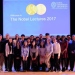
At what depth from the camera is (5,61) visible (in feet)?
38.3

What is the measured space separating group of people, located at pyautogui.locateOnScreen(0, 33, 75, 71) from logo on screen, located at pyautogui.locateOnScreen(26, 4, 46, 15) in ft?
7.59

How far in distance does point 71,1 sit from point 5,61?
15.4 feet

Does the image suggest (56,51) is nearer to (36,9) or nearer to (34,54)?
(34,54)

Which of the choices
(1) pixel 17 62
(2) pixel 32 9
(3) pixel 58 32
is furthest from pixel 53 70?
(2) pixel 32 9

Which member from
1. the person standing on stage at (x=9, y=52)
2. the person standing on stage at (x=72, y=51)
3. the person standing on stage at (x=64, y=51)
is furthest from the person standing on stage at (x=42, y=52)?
the person standing on stage at (x=9, y=52)

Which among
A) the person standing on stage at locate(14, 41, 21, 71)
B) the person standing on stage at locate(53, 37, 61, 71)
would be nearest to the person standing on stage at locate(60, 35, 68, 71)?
the person standing on stage at locate(53, 37, 61, 71)

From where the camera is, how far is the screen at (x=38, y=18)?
1357 cm

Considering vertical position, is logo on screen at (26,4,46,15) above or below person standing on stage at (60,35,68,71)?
above

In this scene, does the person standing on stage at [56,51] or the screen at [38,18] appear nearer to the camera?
the person standing on stage at [56,51]

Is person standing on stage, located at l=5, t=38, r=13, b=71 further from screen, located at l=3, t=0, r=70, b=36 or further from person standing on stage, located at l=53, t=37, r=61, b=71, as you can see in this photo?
screen, located at l=3, t=0, r=70, b=36

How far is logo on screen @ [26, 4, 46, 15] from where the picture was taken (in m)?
13.7

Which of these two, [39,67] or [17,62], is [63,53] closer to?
[39,67]

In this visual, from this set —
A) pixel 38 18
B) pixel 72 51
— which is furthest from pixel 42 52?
pixel 38 18

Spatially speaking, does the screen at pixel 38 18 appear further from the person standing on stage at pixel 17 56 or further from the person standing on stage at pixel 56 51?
the person standing on stage at pixel 56 51
